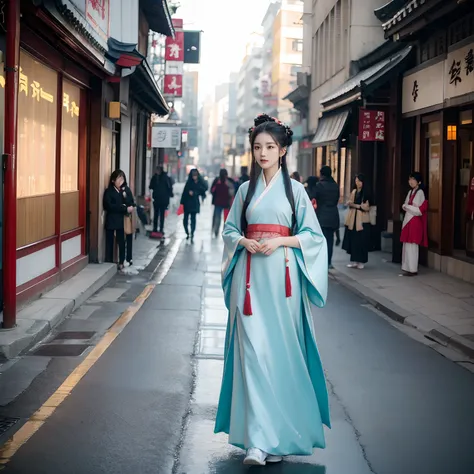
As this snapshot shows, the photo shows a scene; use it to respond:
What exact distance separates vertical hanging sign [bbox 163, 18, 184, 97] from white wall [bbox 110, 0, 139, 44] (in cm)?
1370

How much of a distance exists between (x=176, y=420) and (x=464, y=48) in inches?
401

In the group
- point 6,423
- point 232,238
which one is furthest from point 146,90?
point 232,238

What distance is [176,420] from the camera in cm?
576

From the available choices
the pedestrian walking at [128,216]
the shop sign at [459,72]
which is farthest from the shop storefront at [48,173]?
the shop sign at [459,72]

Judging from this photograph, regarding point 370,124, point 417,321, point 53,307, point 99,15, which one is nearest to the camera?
point 53,307

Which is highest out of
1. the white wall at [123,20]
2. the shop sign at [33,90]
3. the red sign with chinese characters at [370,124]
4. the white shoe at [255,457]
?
the white wall at [123,20]

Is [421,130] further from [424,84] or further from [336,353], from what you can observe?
[336,353]

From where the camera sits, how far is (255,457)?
4.74m

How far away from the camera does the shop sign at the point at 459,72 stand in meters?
13.5

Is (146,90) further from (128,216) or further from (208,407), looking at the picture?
(208,407)

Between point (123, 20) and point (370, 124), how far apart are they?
20.6 ft

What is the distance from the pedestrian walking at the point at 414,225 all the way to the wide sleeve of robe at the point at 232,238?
31.5ft

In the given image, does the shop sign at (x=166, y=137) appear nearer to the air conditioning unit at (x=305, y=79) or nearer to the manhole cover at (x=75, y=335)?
the air conditioning unit at (x=305, y=79)

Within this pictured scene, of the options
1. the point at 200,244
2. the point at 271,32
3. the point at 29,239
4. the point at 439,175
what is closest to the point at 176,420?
the point at 29,239
